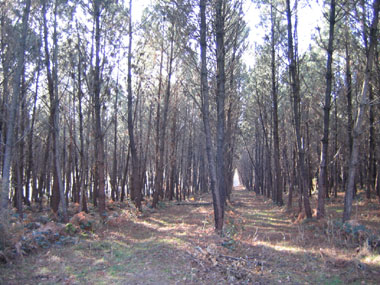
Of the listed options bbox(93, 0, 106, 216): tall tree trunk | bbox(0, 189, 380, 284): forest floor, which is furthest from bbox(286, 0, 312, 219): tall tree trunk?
bbox(93, 0, 106, 216): tall tree trunk

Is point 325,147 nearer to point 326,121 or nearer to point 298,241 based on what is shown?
point 326,121

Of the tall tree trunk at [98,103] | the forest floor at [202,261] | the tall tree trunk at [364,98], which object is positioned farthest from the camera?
the tall tree trunk at [98,103]

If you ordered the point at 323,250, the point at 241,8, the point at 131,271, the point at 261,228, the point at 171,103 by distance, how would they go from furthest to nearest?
the point at 171,103
the point at 261,228
the point at 241,8
the point at 323,250
the point at 131,271

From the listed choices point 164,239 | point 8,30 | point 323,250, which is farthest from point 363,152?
point 8,30

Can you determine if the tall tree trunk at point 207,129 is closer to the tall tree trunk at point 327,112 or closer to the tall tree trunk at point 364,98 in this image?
the tall tree trunk at point 364,98

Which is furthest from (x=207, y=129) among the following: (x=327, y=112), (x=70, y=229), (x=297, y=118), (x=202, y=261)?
(x=70, y=229)

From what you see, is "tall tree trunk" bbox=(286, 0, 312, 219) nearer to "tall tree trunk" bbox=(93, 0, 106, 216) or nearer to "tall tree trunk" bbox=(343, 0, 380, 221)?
"tall tree trunk" bbox=(343, 0, 380, 221)

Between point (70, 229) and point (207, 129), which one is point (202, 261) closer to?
point (207, 129)

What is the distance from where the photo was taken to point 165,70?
17.6 m

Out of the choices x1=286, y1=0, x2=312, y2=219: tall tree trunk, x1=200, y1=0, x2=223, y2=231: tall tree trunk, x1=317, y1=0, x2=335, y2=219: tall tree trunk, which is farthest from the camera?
x1=286, y1=0, x2=312, y2=219: tall tree trunk

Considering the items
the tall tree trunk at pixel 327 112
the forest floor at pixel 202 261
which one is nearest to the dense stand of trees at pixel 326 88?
the tall tree trunk at pixel 327 112

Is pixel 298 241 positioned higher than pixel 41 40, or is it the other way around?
pixel 41 40

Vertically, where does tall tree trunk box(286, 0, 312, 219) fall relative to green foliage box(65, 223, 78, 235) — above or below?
above

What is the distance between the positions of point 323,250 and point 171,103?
14.5 meters
